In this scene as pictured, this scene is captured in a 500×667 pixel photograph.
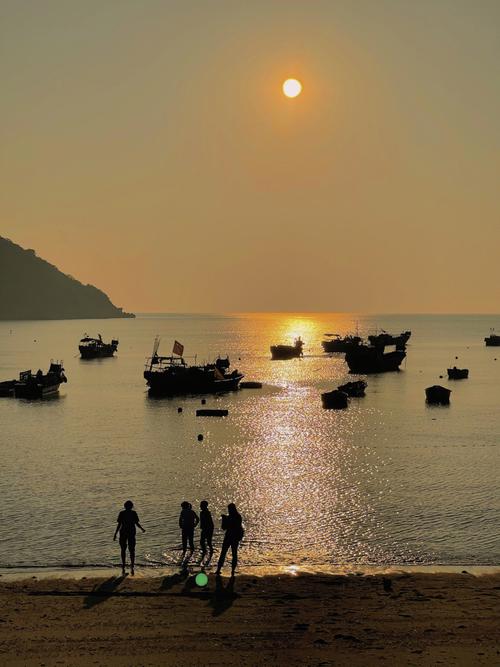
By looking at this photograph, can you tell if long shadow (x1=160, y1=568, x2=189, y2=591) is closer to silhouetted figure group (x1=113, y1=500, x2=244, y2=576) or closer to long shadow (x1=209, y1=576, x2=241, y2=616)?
silhouetted figure group (x1=113, y1=500, x2=244, y2=576)

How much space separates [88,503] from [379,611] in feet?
70.4

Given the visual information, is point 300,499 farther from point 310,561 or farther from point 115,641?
point 115,641

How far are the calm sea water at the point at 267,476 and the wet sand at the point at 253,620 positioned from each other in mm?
4497

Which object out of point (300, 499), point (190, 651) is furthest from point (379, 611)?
point (300, 499)

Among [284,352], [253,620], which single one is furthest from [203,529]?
[284,352]

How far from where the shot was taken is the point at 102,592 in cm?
2306

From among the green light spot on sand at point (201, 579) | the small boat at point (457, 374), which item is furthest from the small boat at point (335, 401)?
the green light spot on sand at point (201, 579)

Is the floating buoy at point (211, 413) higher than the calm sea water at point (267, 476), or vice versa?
the floating buoy at point (211, 413)

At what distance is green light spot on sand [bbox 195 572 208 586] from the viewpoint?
939 inches

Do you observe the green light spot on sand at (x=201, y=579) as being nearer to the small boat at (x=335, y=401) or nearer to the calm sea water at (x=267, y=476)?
the calm sea water at (x=267, y=476)

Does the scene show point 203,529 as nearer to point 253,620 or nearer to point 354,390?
point 253,620

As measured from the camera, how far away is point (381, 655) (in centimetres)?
1777

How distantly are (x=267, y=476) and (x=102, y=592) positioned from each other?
24.9 metres

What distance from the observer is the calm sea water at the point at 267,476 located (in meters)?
30.9
